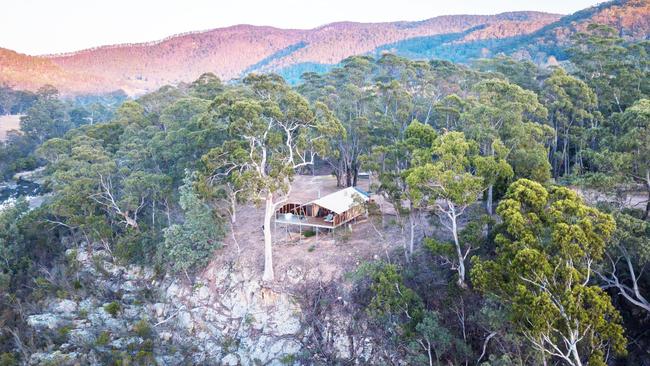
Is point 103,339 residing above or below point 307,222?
below

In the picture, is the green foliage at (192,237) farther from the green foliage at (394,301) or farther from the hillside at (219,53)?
the hillside at (219,53)

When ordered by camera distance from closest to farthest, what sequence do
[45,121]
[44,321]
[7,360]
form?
[7,360] → [44,321] → [45,121]

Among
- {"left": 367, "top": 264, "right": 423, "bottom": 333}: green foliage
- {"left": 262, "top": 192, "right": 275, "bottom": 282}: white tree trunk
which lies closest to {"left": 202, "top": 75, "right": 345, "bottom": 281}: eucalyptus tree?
{"left": 262, "top": 192, "right": 275, "bottom": 282}: white tree trunk

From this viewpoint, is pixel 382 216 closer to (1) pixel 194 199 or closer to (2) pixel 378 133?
(2) pixel 378 133

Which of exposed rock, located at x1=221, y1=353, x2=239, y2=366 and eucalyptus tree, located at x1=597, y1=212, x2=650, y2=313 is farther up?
eucalyptus tree, located at x1=597, y1=212, x2=650, y2=313

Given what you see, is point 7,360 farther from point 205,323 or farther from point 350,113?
point 350,113

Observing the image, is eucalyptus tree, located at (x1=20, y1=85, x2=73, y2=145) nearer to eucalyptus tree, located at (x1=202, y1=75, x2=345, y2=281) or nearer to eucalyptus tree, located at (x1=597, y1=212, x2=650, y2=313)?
eucalyptus tree, located at (x1=202, y1=75, x2=345, y2=281)

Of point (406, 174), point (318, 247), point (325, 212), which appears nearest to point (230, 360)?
point (318, 247)

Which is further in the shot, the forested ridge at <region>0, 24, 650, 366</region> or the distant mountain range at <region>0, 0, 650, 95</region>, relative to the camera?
the distant mountain range at <region>0, 0, 650, 95</region>
